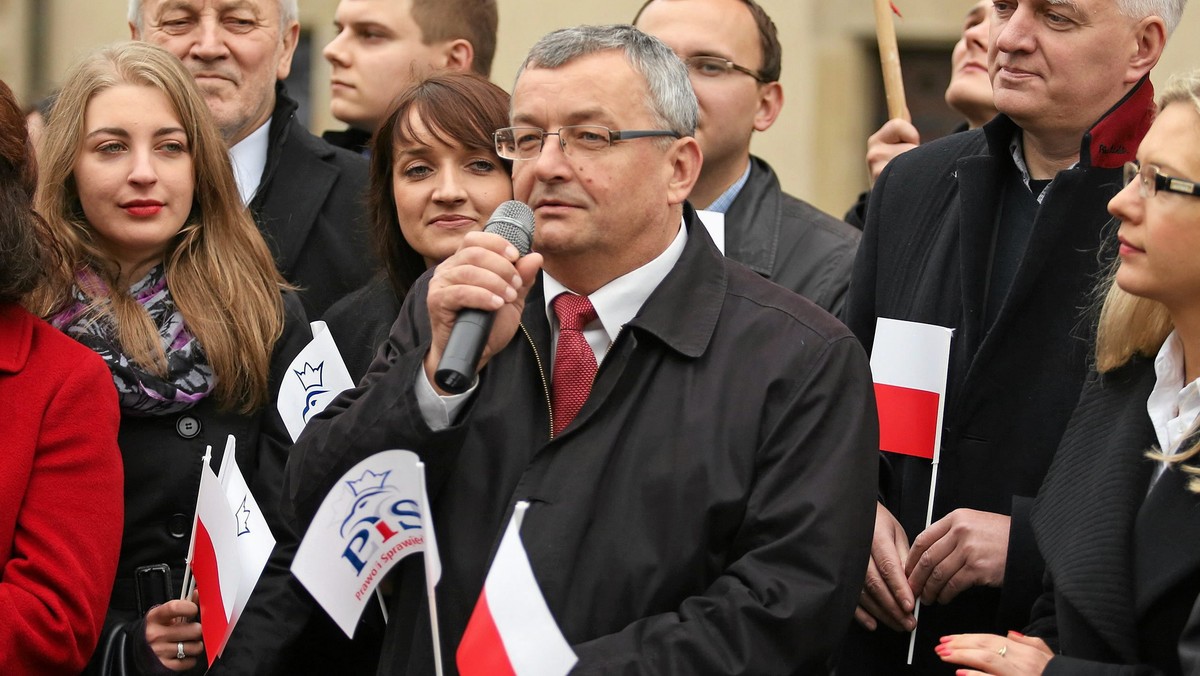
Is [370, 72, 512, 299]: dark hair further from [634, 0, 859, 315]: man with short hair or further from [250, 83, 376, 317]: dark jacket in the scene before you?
[634, 0, 859, 315]: man with short hair

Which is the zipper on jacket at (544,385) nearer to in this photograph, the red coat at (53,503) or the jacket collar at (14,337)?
the red coat at (53,503)

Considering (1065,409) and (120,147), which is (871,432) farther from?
(120,147)

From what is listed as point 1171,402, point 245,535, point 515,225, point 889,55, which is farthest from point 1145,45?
point 245,535

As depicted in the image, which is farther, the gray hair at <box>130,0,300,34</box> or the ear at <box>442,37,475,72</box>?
the ear at <box>442,37,475,72</box>

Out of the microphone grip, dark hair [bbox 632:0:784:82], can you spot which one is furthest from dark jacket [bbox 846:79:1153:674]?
dark hair [bbox 632:0:784:82]

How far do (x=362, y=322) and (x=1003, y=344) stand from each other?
1692 millimetres

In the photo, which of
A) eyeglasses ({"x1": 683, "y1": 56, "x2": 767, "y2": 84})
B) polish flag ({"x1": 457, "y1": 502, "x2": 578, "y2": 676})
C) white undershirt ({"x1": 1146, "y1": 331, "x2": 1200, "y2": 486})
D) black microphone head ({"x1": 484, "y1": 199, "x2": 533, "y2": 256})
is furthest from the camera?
eyeglasses ({"x1": 683, "y1": 56, "x2": 767, "y2": 84})

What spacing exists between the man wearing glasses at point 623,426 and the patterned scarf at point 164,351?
2.10 ft

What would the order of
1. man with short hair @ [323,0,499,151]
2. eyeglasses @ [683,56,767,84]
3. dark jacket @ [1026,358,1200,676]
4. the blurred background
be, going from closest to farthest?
1. dark jacket @ [1026,358,1200,676]
2. eyeglasses @ [683,56,767,84]
3. man with short hair @ [323,0,499,151]
4. the blurred background

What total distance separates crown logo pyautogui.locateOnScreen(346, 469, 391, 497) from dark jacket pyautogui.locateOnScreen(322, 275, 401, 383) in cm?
117

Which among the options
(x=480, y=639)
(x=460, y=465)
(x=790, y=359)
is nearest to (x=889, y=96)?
(x=790, y=359)

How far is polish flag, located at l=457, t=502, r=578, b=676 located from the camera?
3.07 m

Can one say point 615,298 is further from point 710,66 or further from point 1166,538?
point 710,66

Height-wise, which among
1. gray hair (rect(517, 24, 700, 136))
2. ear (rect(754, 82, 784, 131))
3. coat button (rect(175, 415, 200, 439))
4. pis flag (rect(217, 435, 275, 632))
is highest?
gray hair (rect(517, 24, 700, 136))
